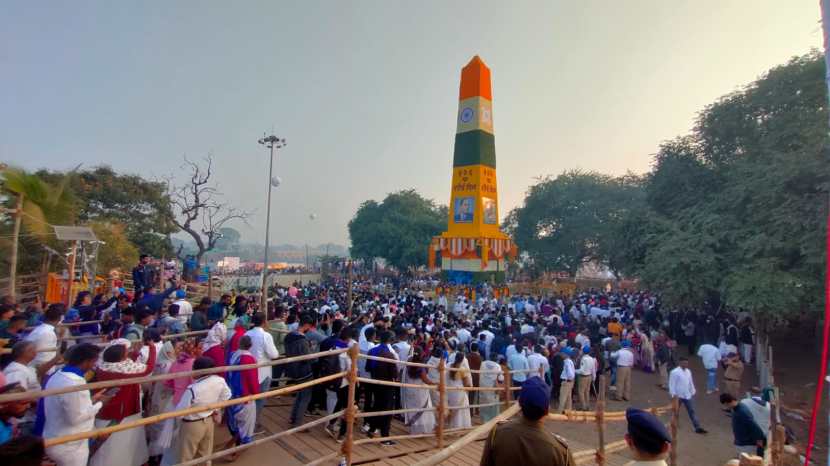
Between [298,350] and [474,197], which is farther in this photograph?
[474,197]

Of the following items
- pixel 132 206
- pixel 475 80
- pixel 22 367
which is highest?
pixel 475 80

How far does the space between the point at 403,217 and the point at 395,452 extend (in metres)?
36.0

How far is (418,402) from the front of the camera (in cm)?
618

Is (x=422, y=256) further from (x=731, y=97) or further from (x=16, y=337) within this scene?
(x=16, y=337)

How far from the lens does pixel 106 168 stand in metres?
23.5

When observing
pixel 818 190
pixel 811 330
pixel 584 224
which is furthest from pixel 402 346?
pixel 584 224

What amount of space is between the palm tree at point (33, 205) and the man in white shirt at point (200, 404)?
648 cm

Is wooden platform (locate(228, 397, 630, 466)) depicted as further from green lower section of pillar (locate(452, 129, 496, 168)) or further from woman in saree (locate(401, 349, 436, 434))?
green lower section of pillar (locate(452, 129, 496, 168))

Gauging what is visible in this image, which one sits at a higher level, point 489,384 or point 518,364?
point 518,364

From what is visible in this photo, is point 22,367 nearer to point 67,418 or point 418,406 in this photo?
point 67,418

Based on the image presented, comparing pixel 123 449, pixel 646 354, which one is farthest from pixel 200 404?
pixel 646 354

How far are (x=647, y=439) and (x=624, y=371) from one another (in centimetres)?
874

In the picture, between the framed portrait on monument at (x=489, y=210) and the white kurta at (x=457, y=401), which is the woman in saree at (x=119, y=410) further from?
the framed portrait on monument at (x=489, y=210)

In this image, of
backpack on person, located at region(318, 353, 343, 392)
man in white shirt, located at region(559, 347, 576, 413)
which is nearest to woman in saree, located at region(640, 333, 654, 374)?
man in white shirt, located at region(559, 347, 576, 413)
